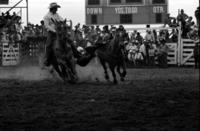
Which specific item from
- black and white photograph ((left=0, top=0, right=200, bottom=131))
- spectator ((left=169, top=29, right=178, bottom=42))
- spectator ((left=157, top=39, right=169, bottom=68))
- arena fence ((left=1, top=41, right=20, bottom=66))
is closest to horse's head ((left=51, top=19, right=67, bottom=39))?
black and white photograph ((left=0, top=0, right=200, bottom=131))

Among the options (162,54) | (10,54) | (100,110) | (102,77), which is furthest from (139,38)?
(100,110)

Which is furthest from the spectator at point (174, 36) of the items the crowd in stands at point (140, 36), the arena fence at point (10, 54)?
the arena fence at point (10, 54)

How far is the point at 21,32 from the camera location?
1169 inches

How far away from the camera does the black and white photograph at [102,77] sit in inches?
291

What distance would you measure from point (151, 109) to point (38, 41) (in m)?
21.8

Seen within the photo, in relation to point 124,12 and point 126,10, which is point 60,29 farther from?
point 124,12

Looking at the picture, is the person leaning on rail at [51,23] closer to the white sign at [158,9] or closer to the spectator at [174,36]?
the spectator at [174,36]

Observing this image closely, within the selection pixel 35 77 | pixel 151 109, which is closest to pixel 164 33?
pixel 35 77

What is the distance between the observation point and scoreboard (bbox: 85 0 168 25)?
1315 inches

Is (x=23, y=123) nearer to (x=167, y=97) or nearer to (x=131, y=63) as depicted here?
(x=167, y=97)

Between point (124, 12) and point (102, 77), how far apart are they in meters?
17.2

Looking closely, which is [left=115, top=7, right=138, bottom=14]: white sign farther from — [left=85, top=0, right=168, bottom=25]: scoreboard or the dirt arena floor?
the dirt arena floor

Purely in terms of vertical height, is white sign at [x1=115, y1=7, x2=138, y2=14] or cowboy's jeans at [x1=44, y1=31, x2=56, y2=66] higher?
white sign at [x1=115, y1=7, x2=138, y2=14]

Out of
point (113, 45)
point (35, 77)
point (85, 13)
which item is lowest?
point (35, 77)
